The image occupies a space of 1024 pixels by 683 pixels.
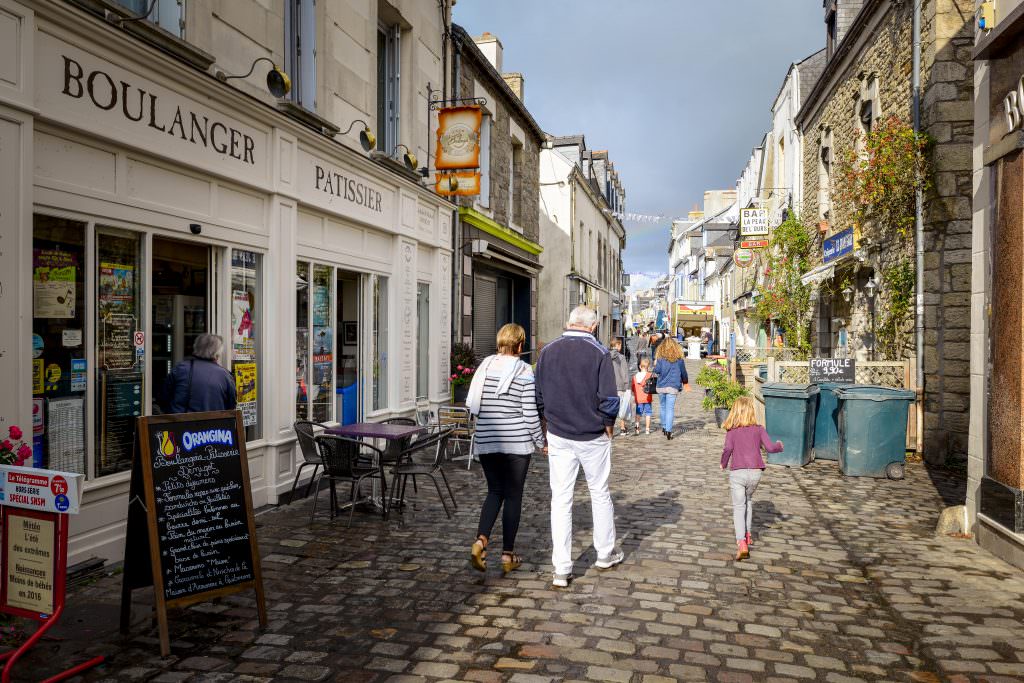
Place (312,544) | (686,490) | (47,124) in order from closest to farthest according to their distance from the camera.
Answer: (47,124)
(312,544)
(686,490)

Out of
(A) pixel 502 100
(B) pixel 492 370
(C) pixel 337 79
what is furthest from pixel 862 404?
(A) pixel 502 100

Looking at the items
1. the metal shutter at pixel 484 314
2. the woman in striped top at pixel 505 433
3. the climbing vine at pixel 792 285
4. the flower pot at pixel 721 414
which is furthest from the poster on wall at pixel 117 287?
the climbing vine at pixel 792 285

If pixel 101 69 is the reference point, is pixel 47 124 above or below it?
below

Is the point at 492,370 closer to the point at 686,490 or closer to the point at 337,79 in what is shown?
the point at 686,490

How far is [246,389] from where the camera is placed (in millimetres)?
6879

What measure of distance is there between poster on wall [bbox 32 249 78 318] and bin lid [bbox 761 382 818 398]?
308 inches

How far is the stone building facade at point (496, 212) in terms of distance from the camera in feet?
41.5

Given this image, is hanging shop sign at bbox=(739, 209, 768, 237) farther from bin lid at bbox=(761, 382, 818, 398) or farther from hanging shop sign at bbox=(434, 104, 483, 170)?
hanging shop sign at bbox=(434, 104, 483, 170)

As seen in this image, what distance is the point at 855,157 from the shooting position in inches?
426

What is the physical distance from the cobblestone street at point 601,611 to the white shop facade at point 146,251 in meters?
1.10

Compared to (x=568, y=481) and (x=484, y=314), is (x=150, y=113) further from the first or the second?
(x=484, y=314)

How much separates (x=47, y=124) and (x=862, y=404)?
28.0ft

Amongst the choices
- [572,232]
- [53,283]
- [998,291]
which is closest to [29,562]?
[53,283]

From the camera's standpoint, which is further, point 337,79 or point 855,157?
point 855,157
